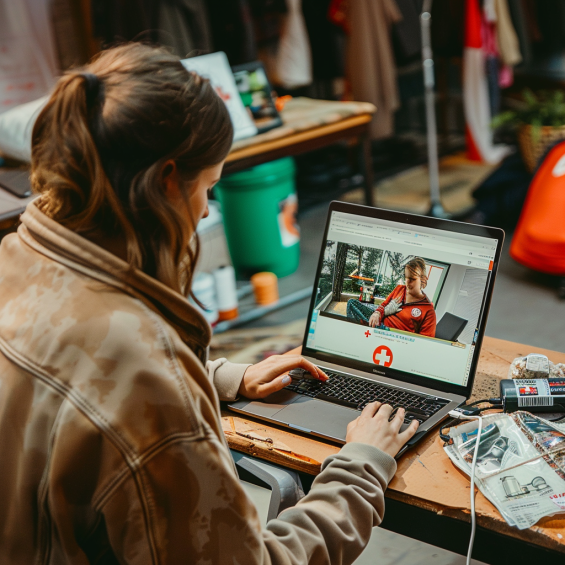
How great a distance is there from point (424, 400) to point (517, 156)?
10.3 feet

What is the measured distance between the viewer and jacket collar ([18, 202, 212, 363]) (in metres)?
0.74

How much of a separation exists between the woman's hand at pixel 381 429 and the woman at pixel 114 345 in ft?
0.94

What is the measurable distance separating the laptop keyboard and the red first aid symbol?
0.14 feet

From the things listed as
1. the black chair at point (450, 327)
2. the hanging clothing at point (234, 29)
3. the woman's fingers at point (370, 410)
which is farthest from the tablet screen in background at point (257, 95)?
the woman's fingers at point (370, 410)

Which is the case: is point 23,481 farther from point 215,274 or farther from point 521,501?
point 215,274

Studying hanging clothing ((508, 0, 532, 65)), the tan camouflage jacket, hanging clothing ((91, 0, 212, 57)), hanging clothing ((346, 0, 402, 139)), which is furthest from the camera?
hanging clothing ((508, 0, 532, 65))

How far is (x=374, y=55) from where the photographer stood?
13.5ft

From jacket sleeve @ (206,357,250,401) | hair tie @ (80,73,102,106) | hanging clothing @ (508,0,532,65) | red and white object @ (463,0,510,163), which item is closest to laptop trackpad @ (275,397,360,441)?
jacket sleeve @ (206,357,250,401)

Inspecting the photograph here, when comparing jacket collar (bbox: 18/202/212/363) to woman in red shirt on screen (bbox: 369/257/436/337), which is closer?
jacket collar (bbox: 18/202/212/363)

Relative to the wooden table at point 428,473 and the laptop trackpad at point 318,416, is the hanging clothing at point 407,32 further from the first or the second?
the laptop trackpad at point 318,416

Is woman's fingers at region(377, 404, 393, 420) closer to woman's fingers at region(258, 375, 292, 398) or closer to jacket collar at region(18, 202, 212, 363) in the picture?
woman's fingers at region(258, 375, 292, 398)

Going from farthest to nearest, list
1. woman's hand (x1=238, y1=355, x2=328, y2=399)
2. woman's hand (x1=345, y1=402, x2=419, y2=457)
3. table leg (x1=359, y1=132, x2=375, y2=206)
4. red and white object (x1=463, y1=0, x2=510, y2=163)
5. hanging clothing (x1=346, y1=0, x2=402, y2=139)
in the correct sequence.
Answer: red and white object (x1=463, y1=0, x2=510, y2=163) < hanging clothing (x1=346, y1=0, x2=402, y2=139) < table leg (x1=359, y1=132, x2=375, y2=206) < woman's hand (x1=238, y1=355, x2=328, y2=399) < woman's hand (x1=345, y1=402, x2=419, y2=457)

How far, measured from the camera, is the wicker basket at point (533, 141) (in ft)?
12.4

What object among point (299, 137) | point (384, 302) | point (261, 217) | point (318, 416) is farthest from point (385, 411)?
point (261, 217)
